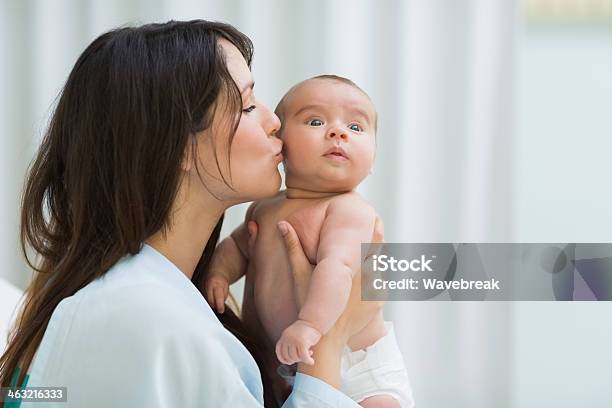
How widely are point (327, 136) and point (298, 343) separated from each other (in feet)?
1.19

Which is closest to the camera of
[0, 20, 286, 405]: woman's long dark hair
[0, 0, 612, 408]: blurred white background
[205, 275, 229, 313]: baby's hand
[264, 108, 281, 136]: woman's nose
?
[0, 20, 286, 405]: woman's long dark hair

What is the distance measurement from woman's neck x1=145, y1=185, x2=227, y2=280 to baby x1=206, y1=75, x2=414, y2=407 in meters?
0.13

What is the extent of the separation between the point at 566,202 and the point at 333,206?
1.47 m

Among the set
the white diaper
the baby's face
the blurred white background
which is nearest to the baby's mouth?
the baby's face

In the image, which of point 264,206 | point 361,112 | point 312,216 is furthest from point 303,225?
point 361,112

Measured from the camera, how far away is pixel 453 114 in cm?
241

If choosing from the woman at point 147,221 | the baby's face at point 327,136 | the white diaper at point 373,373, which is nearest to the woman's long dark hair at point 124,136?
the woman at point 147,221

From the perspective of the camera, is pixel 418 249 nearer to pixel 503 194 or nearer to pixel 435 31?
pixel 503 194

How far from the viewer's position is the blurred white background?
2408mm

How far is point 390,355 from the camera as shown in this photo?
4.22ft

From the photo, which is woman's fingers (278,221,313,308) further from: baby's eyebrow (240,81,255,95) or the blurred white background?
the blurred white background

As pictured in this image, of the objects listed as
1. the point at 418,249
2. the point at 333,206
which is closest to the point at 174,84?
the point at 333,206

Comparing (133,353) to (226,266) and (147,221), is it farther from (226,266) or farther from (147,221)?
(226,266)

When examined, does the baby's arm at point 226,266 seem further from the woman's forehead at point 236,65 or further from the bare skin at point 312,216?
the woman's forehead at point 236,65
